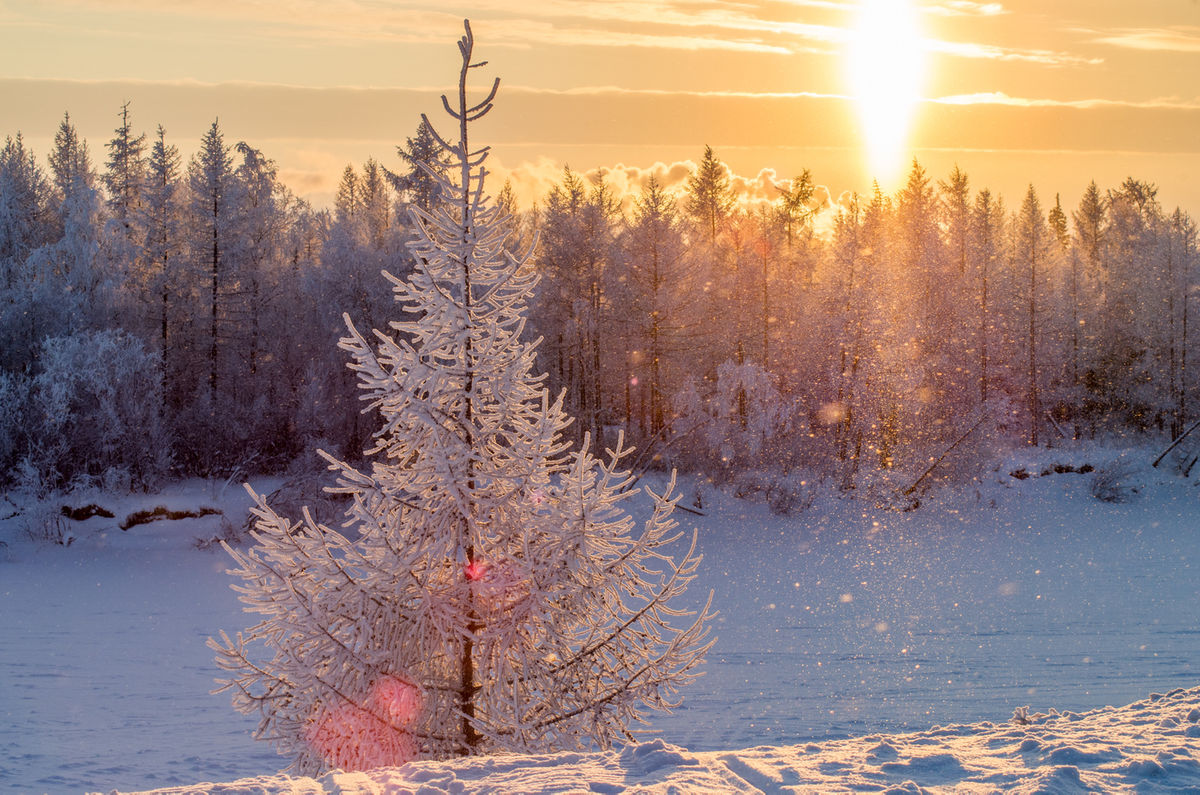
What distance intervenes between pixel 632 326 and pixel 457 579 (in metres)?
27.4

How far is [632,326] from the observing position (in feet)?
110

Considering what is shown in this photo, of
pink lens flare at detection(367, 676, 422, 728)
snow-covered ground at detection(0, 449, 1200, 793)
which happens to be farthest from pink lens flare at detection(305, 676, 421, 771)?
snow-covered ground at detection(0, 449, 1200, 793)

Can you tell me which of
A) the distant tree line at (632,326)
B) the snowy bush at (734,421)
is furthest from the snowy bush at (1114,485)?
the snowy bush at (734,421)

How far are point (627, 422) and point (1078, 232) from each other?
44.7 metres

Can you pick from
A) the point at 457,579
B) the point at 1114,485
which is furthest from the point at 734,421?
the point at 457,579

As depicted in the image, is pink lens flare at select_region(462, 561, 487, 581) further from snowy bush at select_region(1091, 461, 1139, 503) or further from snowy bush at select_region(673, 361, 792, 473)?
snowy bush at select_region(1091, 461, 1139, 503)

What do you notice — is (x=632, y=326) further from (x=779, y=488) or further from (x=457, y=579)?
(x=457, y=579)

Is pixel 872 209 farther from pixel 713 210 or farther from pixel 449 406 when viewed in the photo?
pixel 449 406

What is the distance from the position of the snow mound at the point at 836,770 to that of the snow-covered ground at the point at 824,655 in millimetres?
20

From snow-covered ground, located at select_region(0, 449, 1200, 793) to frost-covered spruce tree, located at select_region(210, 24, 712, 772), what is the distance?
1.57 meters

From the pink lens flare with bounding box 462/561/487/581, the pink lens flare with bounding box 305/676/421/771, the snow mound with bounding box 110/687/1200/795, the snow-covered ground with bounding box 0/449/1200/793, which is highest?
the pink lens flare with bounding box 462/561/487/581

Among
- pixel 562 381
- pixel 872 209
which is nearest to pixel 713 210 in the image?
pixel 872 209

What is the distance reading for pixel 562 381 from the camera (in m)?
37.6

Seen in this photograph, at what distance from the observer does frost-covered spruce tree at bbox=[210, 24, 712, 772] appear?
613 centimetres
